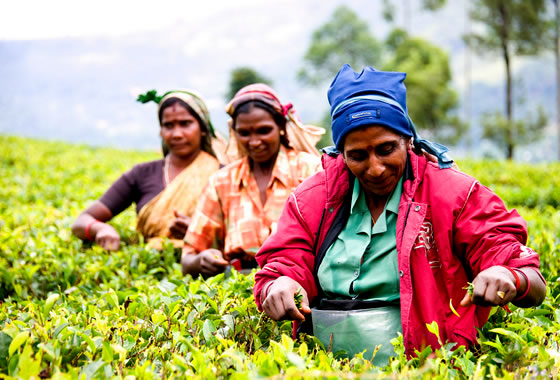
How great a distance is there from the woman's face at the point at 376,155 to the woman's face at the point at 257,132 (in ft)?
4.61

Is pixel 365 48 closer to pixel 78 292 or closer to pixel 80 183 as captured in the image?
pixel 80 183

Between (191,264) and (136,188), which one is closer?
(191,264)

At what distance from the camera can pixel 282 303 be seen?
1.98 meters

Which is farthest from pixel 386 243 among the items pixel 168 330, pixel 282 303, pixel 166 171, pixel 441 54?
pixel 441 54

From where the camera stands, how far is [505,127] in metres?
25.1

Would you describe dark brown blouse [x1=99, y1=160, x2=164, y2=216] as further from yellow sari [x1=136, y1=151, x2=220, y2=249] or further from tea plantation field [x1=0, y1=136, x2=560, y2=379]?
tea plantation field [x1=0, y1=136, x2=560, y2=379]

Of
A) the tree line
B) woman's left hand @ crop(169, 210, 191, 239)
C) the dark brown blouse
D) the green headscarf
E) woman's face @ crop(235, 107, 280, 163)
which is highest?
the tree line

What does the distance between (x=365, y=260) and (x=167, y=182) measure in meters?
2.58

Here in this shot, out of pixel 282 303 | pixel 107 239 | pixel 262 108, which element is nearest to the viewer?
pixel 282 303

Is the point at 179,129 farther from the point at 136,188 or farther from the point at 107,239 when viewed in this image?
the point at 107,239

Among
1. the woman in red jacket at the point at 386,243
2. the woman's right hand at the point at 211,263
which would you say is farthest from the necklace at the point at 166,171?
the woman in red jacket at the point at 386,243

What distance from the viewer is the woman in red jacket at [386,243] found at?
6.47ft

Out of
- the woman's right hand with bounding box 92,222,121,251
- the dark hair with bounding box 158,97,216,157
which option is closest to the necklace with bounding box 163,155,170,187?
the dark hair with bounding box 158,97,216,157

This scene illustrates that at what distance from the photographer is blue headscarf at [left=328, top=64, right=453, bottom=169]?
2023 mm
